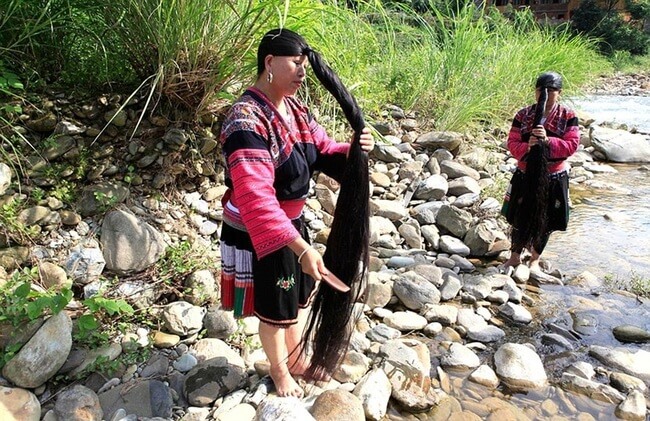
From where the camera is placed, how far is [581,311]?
2.95 m

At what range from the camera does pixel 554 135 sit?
3.05 metres

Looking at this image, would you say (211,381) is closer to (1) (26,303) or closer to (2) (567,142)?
(1) (26,303)

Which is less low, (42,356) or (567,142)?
(567,142)

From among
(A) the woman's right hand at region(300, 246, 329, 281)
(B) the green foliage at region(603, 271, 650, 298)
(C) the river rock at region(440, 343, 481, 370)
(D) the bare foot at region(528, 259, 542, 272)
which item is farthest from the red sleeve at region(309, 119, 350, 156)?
(B) the green foliage at region(603, 271, 650, 298)

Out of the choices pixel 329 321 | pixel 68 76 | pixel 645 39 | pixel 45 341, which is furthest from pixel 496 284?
pixel 645 39

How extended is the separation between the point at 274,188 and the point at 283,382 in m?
0.82

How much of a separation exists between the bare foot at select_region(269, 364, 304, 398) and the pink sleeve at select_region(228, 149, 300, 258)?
65 cm

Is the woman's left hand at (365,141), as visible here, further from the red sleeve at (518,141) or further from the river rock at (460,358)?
the red sleeve at (518,141)

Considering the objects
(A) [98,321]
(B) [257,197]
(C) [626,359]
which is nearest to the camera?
(B) [257,197]

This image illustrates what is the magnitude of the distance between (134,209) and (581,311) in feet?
8.81

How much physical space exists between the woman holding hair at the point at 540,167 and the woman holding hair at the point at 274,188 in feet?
5.64

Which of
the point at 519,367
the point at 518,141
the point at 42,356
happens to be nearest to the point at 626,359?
the point at 519,367

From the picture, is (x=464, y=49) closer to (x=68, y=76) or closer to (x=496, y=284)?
(x=496, y=284)

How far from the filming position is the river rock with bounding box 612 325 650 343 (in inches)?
104
